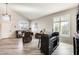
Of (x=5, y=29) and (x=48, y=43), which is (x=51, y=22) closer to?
(x=48, y=43)

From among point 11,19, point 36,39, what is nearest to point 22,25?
point 11,19

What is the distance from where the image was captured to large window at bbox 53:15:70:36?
80.0 inches

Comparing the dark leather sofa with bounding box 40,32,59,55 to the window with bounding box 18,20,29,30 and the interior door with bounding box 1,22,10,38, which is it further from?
the interior door with bounding box 1,22,10,38

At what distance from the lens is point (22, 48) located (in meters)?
2.02

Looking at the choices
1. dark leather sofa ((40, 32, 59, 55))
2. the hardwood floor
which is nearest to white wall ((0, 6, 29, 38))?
the hardwood floor

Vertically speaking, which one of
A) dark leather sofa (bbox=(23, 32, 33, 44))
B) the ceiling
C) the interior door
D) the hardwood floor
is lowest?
the hardwood floor

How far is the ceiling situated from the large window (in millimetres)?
174

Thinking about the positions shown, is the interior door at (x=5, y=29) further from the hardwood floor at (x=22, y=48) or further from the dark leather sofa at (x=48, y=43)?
the dark leather sofa at (x=48, y=43)

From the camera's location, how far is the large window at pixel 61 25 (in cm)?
203

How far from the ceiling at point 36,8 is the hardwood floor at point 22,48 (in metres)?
0.51

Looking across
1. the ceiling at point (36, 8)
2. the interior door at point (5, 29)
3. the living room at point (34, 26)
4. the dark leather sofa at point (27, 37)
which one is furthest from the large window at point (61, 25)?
the interior door at point (5, 29)

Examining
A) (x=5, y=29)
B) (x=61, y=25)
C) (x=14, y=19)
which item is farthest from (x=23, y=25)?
(x=61, y=25)

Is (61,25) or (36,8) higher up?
(36,8)

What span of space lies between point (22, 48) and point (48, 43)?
1.65 feet
